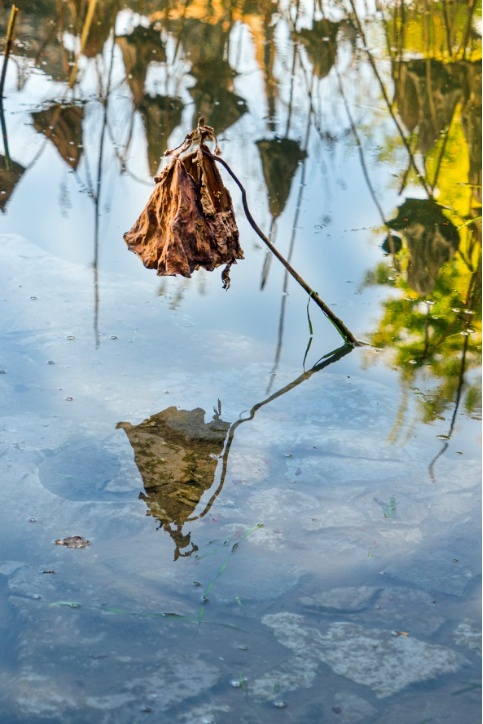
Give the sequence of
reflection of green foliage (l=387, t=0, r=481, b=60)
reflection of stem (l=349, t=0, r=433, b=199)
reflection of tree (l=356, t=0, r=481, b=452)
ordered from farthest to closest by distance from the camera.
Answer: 1. reflection of green foliage (l=387, t=0, r=481, b=60)
2. reflection of stem (l=349, t=0, r=433, b=199)
3. reflection of tree (l=356, t=0, r=481, b=452)

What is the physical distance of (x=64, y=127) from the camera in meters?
6.46

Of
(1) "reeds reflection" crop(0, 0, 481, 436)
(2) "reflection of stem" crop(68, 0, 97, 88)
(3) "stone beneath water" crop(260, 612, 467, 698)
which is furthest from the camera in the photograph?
(2) "reflection of stem" crop(68, 0, 97, 88)

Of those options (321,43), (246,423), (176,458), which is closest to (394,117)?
(321,43)

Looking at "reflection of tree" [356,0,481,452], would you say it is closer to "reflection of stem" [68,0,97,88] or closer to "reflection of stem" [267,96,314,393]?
"reflection of stem" [267,96,314,393]

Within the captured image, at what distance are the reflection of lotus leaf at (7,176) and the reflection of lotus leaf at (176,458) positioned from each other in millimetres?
2381

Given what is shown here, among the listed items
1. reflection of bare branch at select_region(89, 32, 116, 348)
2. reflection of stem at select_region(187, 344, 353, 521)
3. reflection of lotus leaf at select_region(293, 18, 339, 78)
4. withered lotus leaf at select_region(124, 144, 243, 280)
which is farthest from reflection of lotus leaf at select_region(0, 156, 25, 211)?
reflection of lotus leaf at select_region(293, 18, 339, 78)

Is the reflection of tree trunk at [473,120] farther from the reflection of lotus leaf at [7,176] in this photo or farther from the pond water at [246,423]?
the reflection of lotus leaf at [7,176]

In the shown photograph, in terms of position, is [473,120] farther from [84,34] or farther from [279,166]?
[84,34]

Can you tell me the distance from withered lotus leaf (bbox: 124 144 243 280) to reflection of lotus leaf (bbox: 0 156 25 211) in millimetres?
1920

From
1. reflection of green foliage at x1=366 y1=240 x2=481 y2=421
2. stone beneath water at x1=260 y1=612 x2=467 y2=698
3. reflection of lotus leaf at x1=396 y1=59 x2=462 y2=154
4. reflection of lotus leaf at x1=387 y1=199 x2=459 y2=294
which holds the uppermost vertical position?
reflection of lotus leaf at x1=396 y1=59 x2=462 y2=154

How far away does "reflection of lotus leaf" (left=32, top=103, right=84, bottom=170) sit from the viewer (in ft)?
20.0

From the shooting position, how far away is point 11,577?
2.70 metres

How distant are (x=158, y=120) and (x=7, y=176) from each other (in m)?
1.44

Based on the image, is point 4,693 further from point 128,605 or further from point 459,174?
point 459,174
